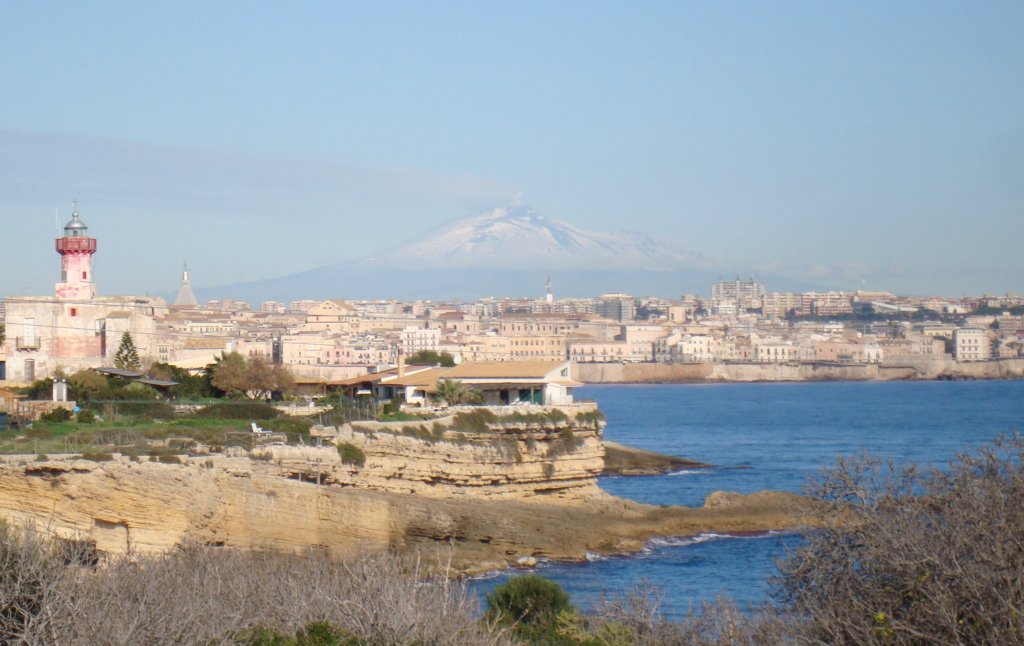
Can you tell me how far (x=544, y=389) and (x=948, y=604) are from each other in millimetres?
22336

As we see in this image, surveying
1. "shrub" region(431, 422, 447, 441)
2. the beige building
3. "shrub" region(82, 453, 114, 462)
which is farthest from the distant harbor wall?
"shrub" region(82, 453, 114, 462)

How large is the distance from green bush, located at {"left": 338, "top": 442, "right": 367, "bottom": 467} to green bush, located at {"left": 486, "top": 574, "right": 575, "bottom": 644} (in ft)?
24.8

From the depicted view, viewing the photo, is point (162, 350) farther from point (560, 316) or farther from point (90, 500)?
point (560, 316)

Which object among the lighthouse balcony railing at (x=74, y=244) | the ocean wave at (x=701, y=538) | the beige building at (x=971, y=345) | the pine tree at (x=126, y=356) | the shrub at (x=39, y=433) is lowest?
the ocean wave at (x=701, y=538)

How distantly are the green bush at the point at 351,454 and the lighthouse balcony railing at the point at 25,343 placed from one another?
45.7 ft

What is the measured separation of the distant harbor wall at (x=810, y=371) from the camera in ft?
472

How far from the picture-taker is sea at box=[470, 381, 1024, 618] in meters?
19.5

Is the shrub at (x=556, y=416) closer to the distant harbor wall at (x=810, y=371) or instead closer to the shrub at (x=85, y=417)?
the shrub at (x=85, y=417)

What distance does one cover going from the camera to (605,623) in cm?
1175

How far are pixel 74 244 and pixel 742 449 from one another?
22836mm

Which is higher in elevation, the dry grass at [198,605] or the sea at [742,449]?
the dry grass at [198,605]

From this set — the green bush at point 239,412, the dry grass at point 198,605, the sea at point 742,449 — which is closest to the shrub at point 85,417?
the green bush at point 239,412

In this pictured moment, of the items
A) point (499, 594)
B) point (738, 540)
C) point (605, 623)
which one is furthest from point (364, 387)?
point (605, 623)

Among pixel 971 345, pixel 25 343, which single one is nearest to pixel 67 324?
pixel 25 343
